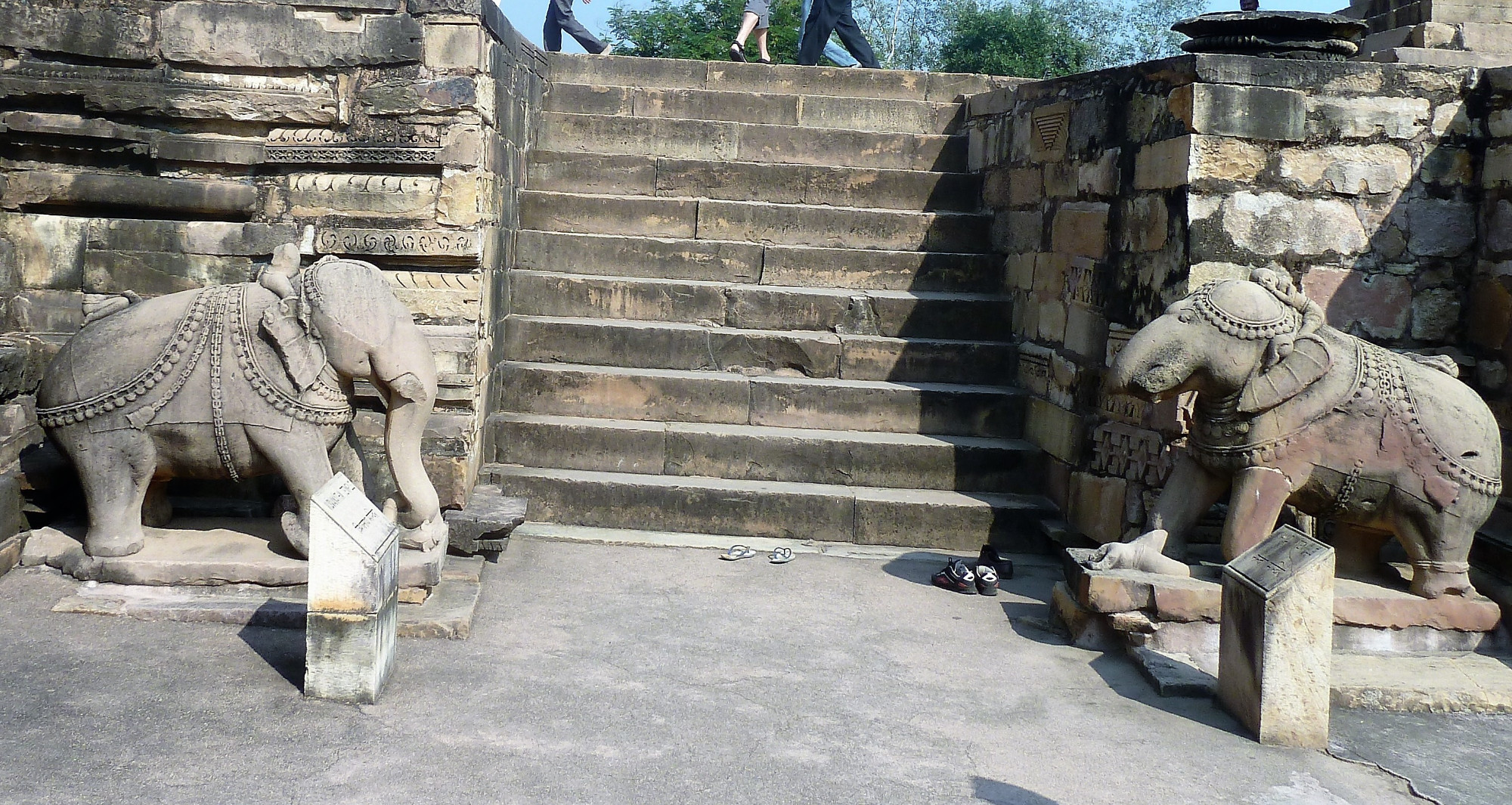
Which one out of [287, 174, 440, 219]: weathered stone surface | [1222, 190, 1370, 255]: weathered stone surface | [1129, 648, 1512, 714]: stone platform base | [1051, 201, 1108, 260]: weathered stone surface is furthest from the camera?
[1051, 201, 1108, 260]: weathered stone surface

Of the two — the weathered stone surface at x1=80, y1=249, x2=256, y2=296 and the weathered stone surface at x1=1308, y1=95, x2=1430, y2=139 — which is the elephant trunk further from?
the weathered stone surface at x1=1308, y1=95, x2=1430, y2=139

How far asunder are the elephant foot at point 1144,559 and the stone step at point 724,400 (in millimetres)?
1935

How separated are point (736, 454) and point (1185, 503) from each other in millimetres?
2299

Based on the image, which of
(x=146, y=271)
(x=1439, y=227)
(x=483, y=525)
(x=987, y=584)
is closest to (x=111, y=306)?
(x=146, y=271)

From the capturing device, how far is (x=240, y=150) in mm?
5445

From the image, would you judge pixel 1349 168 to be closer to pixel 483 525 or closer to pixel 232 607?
pixel 483 525

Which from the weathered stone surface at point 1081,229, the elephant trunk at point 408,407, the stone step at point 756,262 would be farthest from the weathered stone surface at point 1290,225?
the elephant trunk at point 408,407

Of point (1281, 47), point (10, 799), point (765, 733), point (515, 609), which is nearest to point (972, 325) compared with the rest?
point (1281, 47)

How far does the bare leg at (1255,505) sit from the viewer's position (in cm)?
435

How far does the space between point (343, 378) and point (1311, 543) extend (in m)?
3.37

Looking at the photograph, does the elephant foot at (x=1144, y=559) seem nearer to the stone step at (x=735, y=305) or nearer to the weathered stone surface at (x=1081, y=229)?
the weathered stone surface at (x=1081, y=229)

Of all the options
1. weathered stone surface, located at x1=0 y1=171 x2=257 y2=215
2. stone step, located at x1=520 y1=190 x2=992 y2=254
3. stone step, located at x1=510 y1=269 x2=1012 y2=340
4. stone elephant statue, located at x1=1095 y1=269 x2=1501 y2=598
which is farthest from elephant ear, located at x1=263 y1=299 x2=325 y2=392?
stone step, located at x1=520 y1=190 x2=992 y2=254

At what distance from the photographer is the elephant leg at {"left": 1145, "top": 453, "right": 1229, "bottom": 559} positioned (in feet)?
15.2

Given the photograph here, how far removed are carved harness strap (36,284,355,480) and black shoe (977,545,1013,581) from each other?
113 inches
